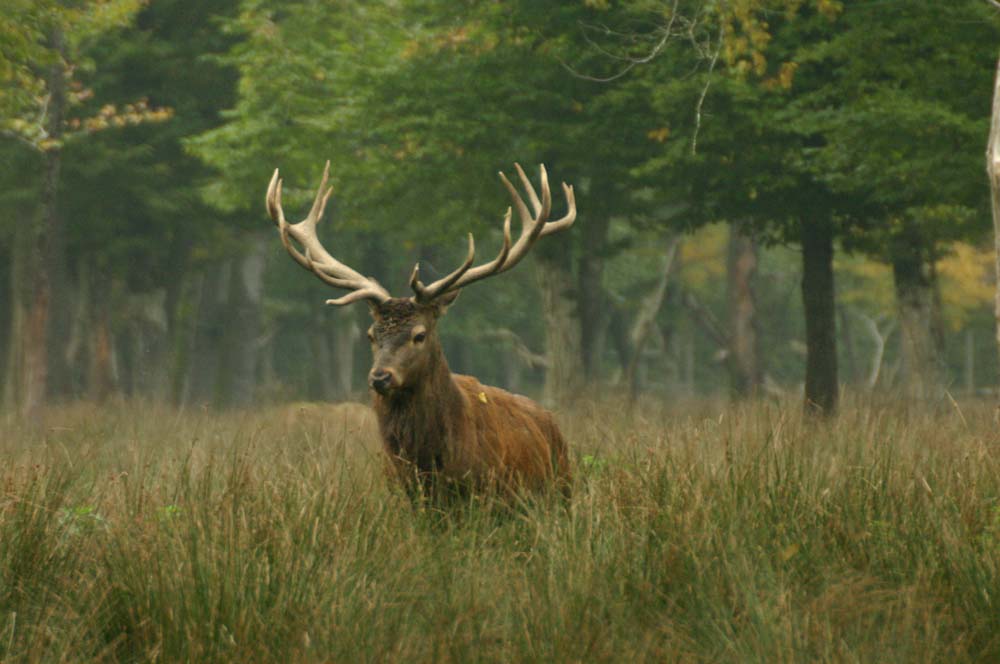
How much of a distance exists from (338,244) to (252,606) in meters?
29.6

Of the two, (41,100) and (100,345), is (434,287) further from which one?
(100,345)

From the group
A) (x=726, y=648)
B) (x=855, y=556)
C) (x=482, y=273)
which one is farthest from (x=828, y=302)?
(x=726, y=648)

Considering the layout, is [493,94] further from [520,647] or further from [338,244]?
[338,244]

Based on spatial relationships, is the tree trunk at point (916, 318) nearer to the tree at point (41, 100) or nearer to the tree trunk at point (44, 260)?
the tree at point (41, 100)

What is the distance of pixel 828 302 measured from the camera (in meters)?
16.9

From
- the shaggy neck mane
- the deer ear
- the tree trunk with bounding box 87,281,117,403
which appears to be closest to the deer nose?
the shaggy neck mane

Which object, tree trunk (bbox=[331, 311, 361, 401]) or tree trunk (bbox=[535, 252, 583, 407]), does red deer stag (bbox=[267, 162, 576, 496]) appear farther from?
tree trunk (bbox=[331, 311, 361, 401])

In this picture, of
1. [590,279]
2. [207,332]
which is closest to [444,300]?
[590,279]

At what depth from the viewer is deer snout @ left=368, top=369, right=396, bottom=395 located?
23.7ft

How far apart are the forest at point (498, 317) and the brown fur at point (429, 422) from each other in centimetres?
19

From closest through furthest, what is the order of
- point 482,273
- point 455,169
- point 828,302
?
point 482,273 → point 828,302 → point 455,169

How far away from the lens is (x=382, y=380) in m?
7.23

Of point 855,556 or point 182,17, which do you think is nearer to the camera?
point 855,556

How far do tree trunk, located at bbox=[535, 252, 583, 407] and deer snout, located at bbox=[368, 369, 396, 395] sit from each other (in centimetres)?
1314
